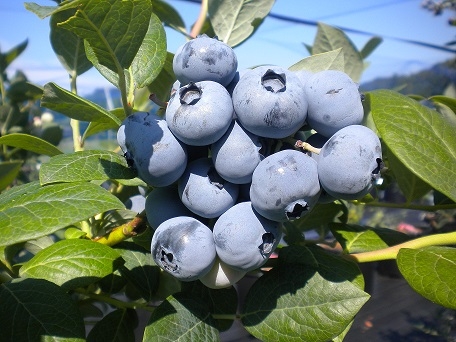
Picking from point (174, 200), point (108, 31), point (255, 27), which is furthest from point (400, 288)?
point (108, 31)

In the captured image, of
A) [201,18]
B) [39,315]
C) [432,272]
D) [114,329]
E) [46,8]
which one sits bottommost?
[114,329]

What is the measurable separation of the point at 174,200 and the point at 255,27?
447mm

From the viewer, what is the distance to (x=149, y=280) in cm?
69

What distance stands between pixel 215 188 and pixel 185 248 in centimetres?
7

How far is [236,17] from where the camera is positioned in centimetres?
82

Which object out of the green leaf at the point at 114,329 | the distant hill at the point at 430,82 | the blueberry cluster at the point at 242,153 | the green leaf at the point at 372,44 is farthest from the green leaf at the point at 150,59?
the distant hill at the point at 430,82

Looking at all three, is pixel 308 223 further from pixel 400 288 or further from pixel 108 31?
pixel 400 288

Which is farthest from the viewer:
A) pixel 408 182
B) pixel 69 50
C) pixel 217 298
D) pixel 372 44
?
pixel 372 44

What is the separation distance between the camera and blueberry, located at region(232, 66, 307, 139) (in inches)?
17.1

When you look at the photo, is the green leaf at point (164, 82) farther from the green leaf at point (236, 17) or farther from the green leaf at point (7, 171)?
Answer: the green leaf at point (7, 171)

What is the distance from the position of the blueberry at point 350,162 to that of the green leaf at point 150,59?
11.2 inches

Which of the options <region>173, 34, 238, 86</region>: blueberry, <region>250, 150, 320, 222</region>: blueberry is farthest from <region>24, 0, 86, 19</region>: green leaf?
<region>250, 150, 320, 222</region>: blueberry

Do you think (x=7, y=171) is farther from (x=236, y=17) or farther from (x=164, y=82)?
(x=236, y=17)

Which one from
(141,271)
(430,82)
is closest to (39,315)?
(141,271)
